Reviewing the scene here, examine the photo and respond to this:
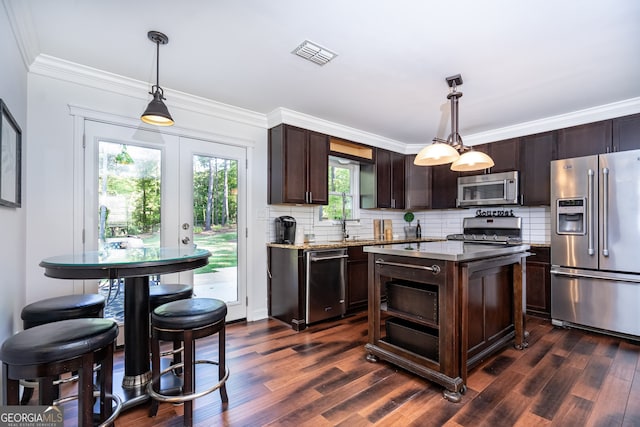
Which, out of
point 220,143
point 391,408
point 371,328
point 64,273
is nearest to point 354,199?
point 220,143

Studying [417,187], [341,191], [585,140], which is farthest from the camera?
[417,187]

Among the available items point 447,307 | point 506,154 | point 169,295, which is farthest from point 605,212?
point 169,295

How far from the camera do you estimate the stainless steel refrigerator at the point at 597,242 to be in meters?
2.99

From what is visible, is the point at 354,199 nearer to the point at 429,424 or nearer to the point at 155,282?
the point at 155,282

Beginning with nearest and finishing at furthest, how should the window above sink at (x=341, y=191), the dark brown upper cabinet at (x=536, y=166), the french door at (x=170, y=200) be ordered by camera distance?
the french door at (x=170, y=200)
the dark brown upper cabinet at (x=536, y=166)
the window above sink at (x=341, y=191)

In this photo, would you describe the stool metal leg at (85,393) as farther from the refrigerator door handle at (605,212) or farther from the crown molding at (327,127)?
the refrigerator door handle at (605,212)

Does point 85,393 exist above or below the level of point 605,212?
below

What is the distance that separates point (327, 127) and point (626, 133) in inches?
132

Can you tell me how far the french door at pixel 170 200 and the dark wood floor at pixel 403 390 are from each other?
797mm

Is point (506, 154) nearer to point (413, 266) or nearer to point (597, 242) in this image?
point (597, 242)

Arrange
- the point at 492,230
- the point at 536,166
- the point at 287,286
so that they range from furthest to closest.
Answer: the point at 492,230 → the point at 536,166 → the point at 287,286

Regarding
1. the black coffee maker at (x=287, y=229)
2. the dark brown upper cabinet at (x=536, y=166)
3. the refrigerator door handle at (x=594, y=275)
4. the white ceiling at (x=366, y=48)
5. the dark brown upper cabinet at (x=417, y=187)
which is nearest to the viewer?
the white ceiling at (x=366, y=48)

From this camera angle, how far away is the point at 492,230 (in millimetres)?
4531

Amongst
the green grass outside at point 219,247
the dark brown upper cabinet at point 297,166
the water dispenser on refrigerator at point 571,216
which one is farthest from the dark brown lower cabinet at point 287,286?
the water dispenser on refrigerator at point 571,216
